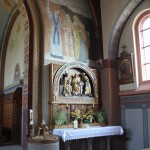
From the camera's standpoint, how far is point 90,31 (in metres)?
8.48

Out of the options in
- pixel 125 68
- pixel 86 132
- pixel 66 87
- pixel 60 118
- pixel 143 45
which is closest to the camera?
pixel 86 132

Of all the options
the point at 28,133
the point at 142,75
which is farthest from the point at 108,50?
the point at 28,133

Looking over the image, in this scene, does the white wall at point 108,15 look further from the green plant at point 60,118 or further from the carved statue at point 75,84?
the green plant at point 60,118

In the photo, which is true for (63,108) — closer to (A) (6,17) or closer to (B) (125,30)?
(B) (125,30)

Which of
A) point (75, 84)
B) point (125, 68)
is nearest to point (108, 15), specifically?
point (125, 68)

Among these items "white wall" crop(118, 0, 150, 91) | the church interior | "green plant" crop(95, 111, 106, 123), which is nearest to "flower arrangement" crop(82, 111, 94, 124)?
the church interior

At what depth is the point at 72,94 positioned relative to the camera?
7363mm

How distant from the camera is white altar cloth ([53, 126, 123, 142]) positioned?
20.0 ft

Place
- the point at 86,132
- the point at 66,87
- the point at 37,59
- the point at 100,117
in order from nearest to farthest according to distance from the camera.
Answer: the point at 86,132 → the point at 37,59 → the point at 66,87 → the point at 100,117

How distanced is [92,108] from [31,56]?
2701 millimetres

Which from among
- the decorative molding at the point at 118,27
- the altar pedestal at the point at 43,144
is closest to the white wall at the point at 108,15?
the decorative molding at the point at 118,27

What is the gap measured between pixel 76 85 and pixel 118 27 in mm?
2653

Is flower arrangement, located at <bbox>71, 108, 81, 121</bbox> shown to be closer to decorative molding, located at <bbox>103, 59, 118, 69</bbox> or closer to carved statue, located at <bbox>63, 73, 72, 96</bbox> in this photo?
carved statue, located at <bbox>63, 73, 72, 96</bbox>

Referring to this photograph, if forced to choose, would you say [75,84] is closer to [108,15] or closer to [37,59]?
[37,59]
